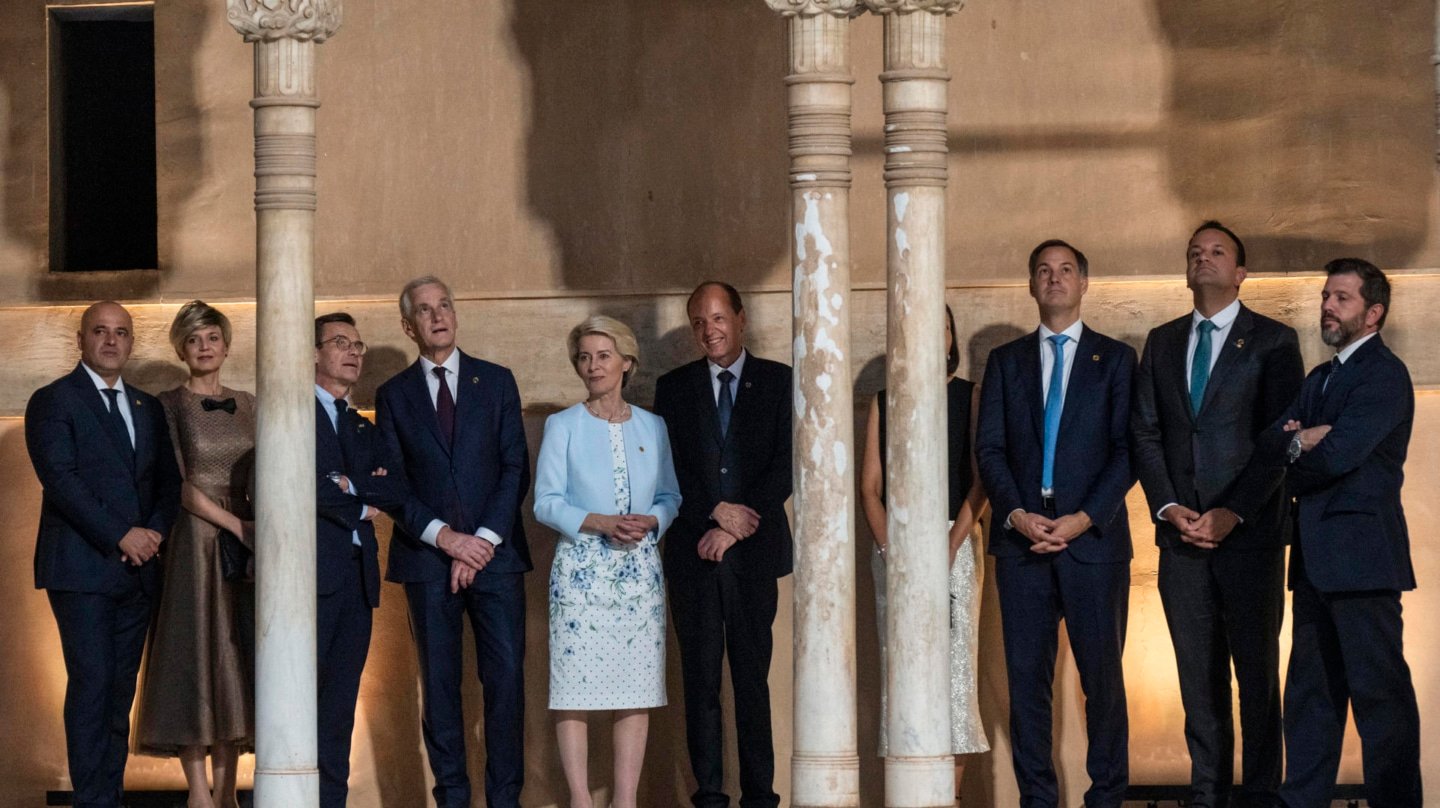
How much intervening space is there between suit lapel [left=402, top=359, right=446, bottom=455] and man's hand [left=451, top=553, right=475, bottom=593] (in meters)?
0.46

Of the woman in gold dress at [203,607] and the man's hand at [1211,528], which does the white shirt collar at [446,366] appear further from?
the man's hand at [1211,528]

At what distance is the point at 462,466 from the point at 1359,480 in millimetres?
3407

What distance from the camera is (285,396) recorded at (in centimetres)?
893

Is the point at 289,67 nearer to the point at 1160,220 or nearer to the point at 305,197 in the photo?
the point at 305,197

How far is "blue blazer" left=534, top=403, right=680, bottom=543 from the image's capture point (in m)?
9.28

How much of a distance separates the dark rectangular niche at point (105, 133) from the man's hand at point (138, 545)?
6.77ft

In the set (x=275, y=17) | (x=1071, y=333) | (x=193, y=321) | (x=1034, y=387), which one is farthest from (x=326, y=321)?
(x=1071, y=333)

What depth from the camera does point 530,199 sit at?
10.8 m

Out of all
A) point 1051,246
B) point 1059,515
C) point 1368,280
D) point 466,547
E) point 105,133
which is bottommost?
point 466,547

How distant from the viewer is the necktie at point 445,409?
9.52m

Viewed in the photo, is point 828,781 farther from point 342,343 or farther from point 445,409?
point 342,343

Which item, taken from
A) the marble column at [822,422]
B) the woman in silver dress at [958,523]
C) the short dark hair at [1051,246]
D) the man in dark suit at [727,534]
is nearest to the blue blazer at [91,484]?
the man in dark suit at [727,534]

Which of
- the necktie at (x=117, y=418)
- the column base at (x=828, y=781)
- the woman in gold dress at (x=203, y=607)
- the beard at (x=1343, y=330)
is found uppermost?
the beard at (x=1343, y=330)

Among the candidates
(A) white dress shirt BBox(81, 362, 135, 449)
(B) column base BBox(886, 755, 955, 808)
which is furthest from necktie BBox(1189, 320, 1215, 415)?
Answer: (A) white dress shirt BBox(81, 362, 135, 449)
